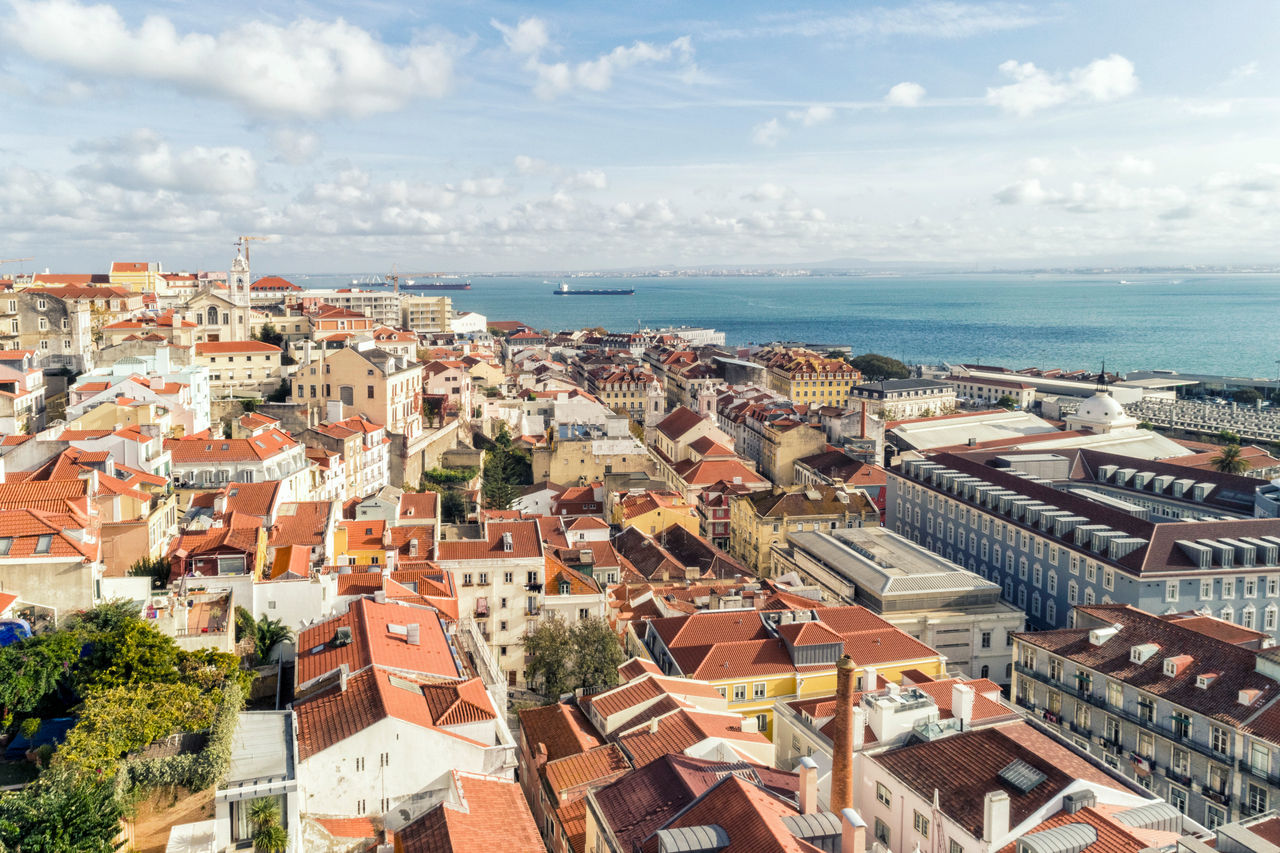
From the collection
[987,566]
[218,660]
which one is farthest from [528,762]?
[987,566]

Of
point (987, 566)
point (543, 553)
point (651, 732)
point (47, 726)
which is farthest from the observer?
point (987, 566)

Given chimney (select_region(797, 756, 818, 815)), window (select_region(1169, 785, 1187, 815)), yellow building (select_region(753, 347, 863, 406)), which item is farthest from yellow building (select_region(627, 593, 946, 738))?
yellow building (select_region(753, 347, 863, 406))

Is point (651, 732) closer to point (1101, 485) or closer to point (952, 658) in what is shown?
point (952, 658)

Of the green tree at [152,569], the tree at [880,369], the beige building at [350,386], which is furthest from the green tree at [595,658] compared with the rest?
the tree at [880,369]

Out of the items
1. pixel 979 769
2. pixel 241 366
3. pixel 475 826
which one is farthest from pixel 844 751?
pixel 241 366

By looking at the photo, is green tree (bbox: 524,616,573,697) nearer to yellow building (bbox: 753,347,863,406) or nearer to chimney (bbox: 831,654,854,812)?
chimney (bbox: 831,654,854,812)
